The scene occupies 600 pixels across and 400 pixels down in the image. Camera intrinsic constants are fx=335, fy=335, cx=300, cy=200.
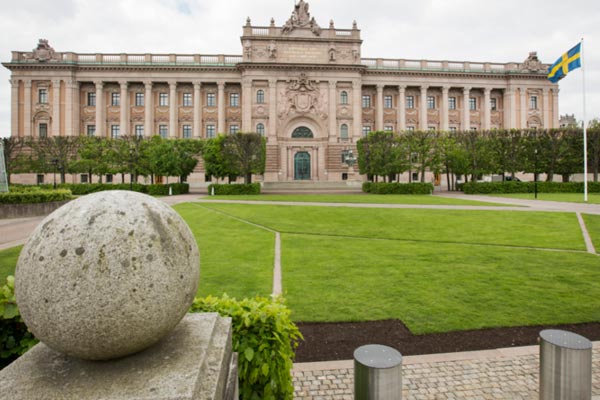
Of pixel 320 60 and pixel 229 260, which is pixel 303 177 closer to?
pixel 320 60

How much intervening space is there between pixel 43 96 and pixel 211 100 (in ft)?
89.5

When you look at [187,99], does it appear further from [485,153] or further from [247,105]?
[485,153]

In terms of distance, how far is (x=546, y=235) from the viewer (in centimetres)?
1370

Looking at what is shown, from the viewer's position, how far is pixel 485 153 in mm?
42938

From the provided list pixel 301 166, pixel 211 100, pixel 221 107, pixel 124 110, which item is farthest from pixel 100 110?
pixel 301 166

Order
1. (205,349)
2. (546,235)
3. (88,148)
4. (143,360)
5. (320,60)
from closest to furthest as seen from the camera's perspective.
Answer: (143,360)
(205,349)
(546,235)
(88,148)
(320,60)

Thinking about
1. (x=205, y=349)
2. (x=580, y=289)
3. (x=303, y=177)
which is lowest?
(x=580, y=289)

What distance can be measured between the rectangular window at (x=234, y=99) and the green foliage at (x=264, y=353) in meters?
60.8

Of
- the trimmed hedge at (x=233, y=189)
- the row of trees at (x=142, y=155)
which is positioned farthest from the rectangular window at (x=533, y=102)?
the trimmed hedge at (x=233, y=189)

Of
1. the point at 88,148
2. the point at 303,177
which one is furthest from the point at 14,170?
the point at 303,177

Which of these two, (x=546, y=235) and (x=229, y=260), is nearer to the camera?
(x=229, y=260)

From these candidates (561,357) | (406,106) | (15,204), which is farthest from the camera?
(406,106)

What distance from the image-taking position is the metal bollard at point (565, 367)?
329cm

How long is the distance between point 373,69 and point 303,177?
2320 centimetres
